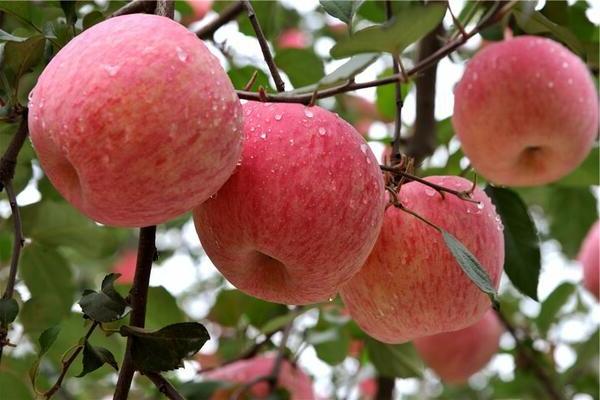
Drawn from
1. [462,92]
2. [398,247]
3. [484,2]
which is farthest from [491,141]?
[398,247]

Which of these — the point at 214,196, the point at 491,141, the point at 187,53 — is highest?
the point at 187,53

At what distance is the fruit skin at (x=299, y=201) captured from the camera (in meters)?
0.81

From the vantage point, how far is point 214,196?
846mm

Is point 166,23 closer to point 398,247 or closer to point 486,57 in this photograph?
point 398,247

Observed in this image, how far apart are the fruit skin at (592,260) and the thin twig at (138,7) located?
1326mm

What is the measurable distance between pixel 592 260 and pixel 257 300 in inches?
32.5

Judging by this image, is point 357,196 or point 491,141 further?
point 491,141

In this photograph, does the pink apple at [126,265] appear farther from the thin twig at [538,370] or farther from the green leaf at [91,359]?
the green leaf at [91,359]

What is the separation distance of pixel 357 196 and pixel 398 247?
0.60ft

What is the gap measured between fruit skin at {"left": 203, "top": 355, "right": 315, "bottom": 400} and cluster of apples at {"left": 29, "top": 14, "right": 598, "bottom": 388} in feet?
1.42

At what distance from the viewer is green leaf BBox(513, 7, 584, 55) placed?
1.17m

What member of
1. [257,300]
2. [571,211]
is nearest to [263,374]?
[257,300]

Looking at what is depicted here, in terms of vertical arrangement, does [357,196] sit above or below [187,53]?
below

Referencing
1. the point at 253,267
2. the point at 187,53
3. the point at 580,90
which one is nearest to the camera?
the point at 187,53
